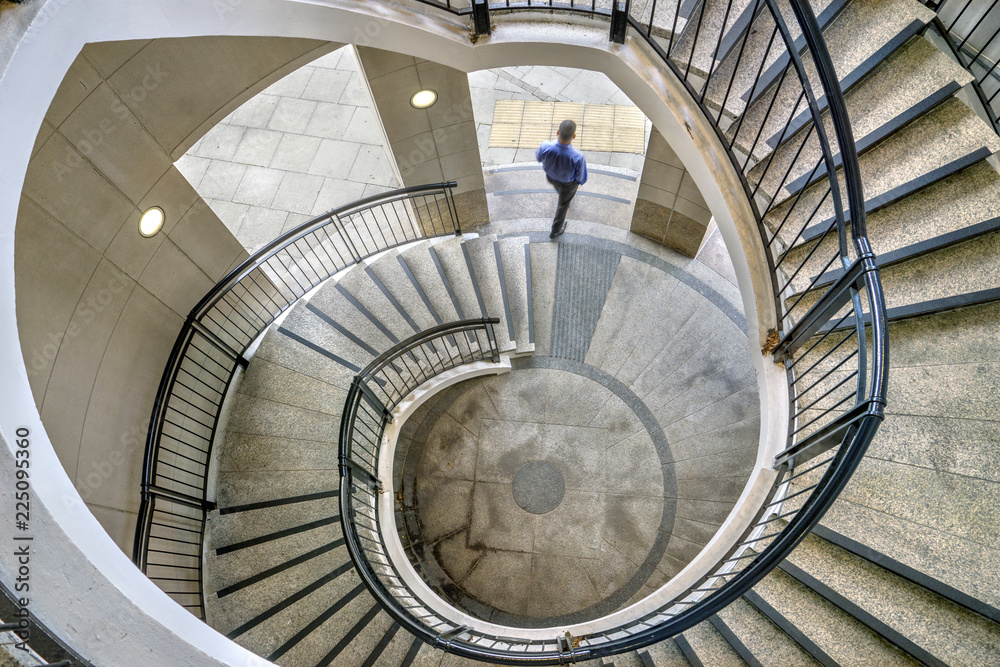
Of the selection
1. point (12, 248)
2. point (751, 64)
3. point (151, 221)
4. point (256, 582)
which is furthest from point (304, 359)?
point (751, 64)

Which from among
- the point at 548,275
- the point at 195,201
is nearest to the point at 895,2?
the point at 548,275

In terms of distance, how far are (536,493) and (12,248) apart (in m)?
5.85

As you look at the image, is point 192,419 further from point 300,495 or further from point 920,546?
point 920,546

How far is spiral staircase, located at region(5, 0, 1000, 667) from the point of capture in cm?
370

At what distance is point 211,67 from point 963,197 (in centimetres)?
670

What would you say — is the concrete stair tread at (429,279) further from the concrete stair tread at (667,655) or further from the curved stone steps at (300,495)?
the concrete stair tread at (667,655)

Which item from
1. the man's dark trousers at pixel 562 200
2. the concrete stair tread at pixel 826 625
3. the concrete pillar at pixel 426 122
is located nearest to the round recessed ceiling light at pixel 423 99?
the concrete pillar at pixel 426 122

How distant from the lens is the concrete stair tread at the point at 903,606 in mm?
3449

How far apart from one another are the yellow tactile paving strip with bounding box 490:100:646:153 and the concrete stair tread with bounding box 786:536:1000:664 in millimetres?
7430

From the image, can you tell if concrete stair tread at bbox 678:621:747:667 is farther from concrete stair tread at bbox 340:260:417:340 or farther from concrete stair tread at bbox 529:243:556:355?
concrete stair tread at bbox 340:260:417:340

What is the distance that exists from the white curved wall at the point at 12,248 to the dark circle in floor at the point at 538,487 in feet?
10.3

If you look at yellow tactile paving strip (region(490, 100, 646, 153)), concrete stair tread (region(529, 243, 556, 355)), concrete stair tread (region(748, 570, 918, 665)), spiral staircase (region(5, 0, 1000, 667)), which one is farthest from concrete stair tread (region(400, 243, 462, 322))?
concrete stair tread (region(748, 570, 918, 665))

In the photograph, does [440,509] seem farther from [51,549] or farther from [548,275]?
[51,549]

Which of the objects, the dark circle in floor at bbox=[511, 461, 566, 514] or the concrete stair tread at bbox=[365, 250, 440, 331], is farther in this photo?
the concrete stair tread at bbox=[365, 250, 440, 331]
